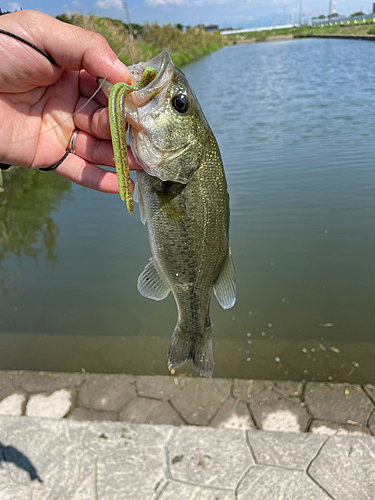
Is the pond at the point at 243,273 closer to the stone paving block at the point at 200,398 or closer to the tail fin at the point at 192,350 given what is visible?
the stone paving block at the point at 200,398

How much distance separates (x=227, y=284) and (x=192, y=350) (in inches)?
17.5

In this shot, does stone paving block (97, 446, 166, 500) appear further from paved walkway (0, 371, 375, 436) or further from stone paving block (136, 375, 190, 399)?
stone paving block (136, 375, 190, 399)

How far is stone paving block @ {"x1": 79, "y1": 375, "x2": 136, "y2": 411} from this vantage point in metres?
3.48

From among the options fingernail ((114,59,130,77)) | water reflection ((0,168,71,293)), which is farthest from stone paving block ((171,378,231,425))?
water reflection ((0,168,71,293))

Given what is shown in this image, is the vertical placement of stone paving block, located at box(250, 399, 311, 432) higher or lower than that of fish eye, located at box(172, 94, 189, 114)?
lower

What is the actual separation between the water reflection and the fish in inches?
177

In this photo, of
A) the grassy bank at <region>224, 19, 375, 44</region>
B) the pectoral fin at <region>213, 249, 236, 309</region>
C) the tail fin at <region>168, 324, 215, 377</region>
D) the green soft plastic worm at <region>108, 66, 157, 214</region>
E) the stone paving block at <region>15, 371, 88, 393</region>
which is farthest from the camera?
the grassy bank at <region>224, 19, 375, 44</region>

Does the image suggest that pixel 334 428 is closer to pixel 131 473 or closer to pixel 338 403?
pixel 338 403

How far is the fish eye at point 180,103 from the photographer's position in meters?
1.56

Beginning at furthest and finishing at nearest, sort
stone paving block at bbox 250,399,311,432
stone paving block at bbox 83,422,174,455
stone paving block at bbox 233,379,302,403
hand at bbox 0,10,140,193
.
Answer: stone paving block at bbox 233,379,302,403 < stone paving block at bbox 250,399,311,432 < stone paving block at bbox 83,422,174,455 < hand at bbox 0,10,140,193

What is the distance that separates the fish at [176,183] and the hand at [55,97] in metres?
0.19

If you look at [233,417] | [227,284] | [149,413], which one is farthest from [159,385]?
[227,284]

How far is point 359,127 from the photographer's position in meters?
10.6

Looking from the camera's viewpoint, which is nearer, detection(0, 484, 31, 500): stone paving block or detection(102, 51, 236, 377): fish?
detection(102, 51, 236, 377): fish
